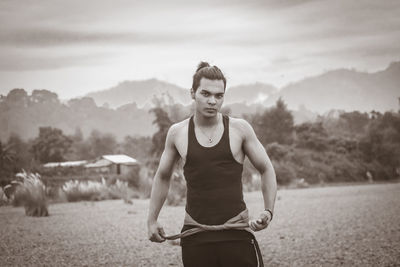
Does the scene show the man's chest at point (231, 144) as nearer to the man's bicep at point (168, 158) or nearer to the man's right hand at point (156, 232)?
the man's bicep at point (168, 158)

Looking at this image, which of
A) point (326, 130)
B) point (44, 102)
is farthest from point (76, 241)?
point (326, 130)

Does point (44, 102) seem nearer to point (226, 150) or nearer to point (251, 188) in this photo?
point (251, 188)

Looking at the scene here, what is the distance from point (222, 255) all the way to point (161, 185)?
616mm

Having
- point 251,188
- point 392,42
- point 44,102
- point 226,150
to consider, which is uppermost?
point 392,42

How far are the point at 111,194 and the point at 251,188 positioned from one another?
648 cm

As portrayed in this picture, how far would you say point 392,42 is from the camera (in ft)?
65.7

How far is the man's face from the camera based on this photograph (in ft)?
10.2

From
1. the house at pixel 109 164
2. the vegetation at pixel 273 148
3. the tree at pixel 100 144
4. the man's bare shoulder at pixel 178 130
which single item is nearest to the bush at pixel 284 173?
the vegetation at pixel 273 148

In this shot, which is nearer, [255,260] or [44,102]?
[255,260]

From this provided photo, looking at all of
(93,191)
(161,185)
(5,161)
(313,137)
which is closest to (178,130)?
(161,185)

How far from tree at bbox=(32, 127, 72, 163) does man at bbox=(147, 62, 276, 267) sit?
59.3ft

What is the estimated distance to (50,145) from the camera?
81.7ft

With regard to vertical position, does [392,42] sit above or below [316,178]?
above

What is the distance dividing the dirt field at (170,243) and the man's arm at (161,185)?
411 cm
